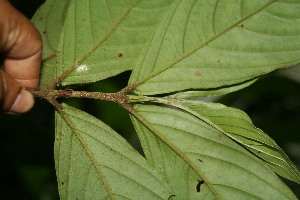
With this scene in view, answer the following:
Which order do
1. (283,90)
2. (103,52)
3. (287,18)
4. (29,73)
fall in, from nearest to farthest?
(287,18)
(103,52)
(29,73)
(283,90)

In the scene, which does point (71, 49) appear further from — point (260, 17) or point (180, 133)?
point (260, 17)

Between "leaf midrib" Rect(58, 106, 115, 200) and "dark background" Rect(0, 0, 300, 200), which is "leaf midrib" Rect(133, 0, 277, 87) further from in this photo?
"dark background" Rect(0, 0, 300, 200)

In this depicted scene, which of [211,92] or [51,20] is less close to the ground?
[51,20]

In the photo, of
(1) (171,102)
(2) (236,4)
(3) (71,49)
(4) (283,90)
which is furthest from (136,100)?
(4) (283,90)

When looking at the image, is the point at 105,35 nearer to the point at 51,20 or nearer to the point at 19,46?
the point at 19,46

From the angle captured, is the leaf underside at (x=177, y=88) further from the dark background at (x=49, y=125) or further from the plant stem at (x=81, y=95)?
the dark background at (x=49, y=125)

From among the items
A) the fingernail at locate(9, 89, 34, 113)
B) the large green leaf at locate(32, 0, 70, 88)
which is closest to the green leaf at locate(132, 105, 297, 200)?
the fingernail at locate(9, 89, 34, 113)

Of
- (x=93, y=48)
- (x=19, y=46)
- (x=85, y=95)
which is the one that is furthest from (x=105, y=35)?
(x=19, y=46)
